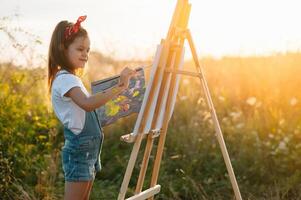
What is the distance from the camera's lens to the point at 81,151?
317cm

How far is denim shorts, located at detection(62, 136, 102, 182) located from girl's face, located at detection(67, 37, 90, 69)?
0.39 m

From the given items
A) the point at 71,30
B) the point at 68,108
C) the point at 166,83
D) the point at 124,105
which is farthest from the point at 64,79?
the point at 166,83

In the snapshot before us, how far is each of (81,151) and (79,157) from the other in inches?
1.3

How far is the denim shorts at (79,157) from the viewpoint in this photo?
3.17m

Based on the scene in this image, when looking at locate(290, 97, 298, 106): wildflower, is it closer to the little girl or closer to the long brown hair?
the little girl

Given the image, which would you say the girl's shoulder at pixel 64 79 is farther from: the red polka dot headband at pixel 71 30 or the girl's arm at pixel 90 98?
the red polka dot headband at pixel 71 30

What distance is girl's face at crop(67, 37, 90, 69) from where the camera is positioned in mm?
3166

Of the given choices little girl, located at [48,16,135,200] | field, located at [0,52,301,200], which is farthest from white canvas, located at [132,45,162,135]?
field, located at [0,52,301,200]

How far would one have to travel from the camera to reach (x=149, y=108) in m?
3.40

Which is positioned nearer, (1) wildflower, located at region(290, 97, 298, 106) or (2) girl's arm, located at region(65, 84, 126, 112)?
(2) girl's arm, located at region(65, 84, 126, 112)

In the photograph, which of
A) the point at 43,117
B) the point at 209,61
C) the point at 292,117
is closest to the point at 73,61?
the point at 43,117

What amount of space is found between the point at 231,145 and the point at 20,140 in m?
1.85

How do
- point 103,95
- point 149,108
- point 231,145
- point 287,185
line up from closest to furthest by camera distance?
point 103,95
point 149,108
point 287,185
point 231,145

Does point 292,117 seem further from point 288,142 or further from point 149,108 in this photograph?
point 149,108
